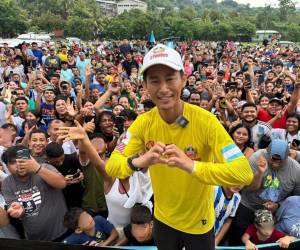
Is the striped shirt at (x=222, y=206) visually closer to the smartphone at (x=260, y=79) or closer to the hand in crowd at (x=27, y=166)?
the hand in crowd at (x=27, y=166)

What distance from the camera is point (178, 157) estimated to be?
1.91m

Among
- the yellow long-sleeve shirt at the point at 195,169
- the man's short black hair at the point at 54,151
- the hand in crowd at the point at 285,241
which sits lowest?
the hand in crowd at the point at 285,241

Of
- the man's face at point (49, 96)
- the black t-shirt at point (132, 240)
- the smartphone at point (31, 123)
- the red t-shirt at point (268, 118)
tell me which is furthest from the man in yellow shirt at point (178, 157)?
the man's face at point (49, 96)

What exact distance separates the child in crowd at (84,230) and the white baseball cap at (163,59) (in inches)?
81.3

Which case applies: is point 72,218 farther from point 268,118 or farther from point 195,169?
point 268,118

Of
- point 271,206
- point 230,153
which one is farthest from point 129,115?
point 230,153

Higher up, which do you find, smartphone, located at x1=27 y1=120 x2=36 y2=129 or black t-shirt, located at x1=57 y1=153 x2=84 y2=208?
smartphone, located at x1=27 y1=120 x2=36 y2=129

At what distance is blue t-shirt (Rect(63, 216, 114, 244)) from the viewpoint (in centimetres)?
359

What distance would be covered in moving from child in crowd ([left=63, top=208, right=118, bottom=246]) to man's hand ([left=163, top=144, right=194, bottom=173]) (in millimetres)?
1976

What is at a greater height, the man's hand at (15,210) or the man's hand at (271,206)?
the man's hand at (15,210)

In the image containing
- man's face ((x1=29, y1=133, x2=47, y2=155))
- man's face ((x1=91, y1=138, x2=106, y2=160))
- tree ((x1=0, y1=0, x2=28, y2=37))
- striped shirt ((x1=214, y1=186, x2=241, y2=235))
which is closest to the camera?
striped shirt ((x1=214, y1=186, x2=241, y2=235))

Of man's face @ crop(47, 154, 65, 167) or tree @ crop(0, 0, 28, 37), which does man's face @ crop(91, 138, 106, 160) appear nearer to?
man's face @ crop(47, 154, 65, 167)

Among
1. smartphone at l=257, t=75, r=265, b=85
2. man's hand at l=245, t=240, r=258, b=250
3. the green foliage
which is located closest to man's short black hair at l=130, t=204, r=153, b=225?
man's hand at l=245, t=240, r=258, b=250

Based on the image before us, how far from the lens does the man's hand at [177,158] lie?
1905 millimetres
